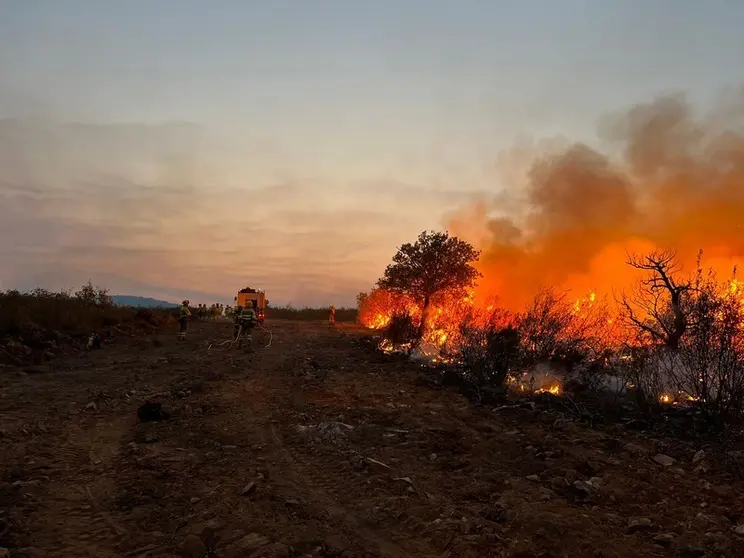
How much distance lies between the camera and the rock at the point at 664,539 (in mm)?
4766

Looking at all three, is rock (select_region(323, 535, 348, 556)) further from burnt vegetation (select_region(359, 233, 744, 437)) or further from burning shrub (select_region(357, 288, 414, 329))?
burning shrub (select_region(357, 288, 414, 329))

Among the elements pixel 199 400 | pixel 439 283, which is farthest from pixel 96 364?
pixel 439 283

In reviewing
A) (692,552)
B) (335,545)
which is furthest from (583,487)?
(335,545)

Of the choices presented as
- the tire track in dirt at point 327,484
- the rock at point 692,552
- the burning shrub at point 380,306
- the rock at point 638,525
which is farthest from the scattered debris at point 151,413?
the burning shrub at point 380,306

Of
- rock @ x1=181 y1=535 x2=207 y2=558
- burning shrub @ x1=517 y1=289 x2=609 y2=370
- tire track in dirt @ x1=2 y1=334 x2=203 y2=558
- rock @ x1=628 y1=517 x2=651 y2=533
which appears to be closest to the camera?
rock @ x1=181 y1=535 x2=207 y2=558

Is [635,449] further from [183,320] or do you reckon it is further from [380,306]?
[380,306]

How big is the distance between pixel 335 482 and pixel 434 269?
24.0 meters

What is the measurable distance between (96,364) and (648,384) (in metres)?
15.1

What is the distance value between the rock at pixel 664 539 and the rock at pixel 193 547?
445 centimetres

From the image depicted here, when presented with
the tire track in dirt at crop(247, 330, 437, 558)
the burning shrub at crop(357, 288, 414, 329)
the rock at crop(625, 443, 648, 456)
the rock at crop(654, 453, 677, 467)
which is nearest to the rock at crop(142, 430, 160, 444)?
the tire track in dirt at crop(247, 330, 437, 558)

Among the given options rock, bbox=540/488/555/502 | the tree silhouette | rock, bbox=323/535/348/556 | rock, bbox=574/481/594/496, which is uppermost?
the tree silhouette

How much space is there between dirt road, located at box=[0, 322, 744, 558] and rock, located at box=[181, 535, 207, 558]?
0.6 inches

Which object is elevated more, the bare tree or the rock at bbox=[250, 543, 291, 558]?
the bare tree

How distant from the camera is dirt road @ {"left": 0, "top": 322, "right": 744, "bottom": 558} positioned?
15.6ft
